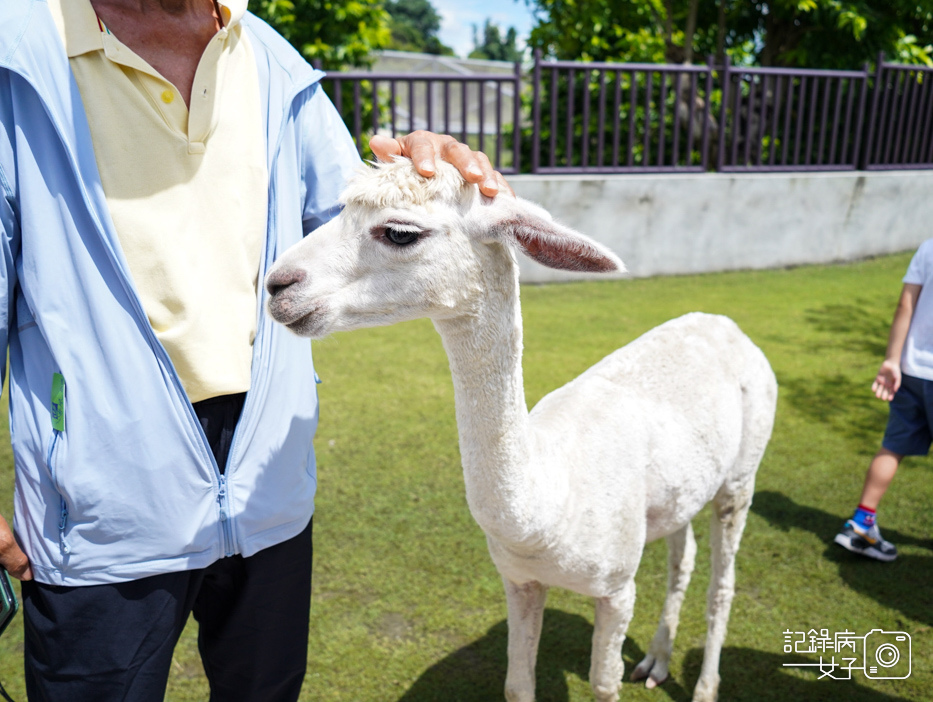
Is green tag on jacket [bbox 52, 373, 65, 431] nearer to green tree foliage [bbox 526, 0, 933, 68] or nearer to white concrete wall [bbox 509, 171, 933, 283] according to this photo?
white concrete wall [bbox 509, 171, 933, 283]

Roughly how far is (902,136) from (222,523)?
37.1ft

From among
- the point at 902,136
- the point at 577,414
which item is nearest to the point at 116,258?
the point at 577,414

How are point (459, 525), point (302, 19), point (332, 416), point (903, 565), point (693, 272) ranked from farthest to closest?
point (302, 19)
point (693, 272)
point (332, 416)
point (459, 525)
point (903, 565)

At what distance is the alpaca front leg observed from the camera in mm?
2270

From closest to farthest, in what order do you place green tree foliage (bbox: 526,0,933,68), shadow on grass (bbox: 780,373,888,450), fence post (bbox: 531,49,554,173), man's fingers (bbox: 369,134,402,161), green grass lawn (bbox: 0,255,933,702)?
man's fingers (bbox: 369,134,402,161) < green grass lawn (bbox: 0,255,933,702) < shadow on grass (bbox: 780,373,888,450) < fence post (bbox: 531,49,554,173) < green tree foliage (bbox: 526,0,933,68)

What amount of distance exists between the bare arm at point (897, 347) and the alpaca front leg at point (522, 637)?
2.01 meters

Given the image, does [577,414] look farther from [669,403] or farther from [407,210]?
[407,210]

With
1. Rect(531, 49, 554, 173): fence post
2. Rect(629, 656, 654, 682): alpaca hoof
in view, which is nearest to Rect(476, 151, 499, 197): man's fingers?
Rect(629, 656, 654, 682): alpaca hoof

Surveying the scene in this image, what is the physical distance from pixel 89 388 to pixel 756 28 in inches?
527

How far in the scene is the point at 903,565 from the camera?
11.0 feet

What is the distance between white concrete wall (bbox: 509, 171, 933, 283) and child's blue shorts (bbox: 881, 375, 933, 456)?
4814mm

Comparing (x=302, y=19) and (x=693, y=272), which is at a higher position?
(x=302, y=19)

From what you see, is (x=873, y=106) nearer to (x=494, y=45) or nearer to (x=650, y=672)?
(x=650, y=672)

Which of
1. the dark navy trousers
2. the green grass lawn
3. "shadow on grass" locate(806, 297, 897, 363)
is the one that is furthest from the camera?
"shadow on grass" locate(806, 297, 897, 363)
